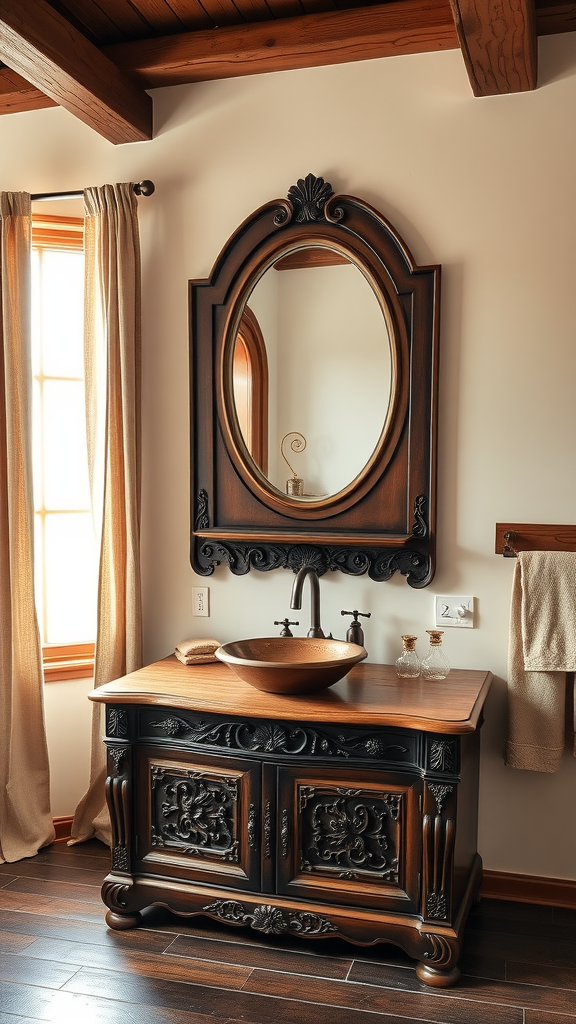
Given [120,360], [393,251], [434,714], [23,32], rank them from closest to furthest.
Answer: [434,714]
[23,32]
[393,251]
[120,360]

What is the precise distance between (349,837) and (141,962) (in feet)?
2.19

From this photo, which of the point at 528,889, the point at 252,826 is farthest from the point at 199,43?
the point at 528,889

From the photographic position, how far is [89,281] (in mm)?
3057

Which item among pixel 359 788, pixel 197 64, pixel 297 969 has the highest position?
pixel 197 64

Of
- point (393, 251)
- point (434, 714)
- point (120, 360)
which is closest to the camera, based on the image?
point (434, 714)

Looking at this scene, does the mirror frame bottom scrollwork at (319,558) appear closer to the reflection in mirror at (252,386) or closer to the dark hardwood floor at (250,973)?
the reflection in mirror at (252,386)

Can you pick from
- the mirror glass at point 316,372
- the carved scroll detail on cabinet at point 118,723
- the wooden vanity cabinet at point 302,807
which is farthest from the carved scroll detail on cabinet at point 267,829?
the mirror glass at point 316,372

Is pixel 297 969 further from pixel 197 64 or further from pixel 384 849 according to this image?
pixel 197 64

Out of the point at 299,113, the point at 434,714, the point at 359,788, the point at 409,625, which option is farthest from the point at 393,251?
the point at 359,788

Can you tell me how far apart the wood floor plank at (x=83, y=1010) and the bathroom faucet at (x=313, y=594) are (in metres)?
1.12

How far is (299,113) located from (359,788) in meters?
2.20

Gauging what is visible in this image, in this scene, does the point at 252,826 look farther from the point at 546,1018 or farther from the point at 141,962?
the point at 546,1018

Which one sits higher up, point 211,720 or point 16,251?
point 16,251

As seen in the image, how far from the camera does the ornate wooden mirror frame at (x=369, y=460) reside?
9.06 ft
